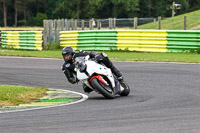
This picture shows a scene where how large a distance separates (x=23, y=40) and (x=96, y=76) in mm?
20210

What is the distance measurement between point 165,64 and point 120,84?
22.1ft

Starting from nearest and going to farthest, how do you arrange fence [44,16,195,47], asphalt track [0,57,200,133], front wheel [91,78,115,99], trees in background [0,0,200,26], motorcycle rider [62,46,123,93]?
asphalt track [0,57,200,133]
front wheel [91,78,115,99]
motorcycle rider [62,46,123,93]
fence [44,16,195,47]
trees in background [0,0,200,26]

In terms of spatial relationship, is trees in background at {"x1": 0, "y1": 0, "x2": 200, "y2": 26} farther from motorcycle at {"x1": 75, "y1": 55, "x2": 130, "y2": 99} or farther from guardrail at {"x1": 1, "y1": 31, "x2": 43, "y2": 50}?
motorcycle at {"x1": 75, "y1": 55, "x2": 130, "y2": 99}

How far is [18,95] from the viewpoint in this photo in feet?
36.8

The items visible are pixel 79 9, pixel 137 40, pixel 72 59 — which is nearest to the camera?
pixel 72 59

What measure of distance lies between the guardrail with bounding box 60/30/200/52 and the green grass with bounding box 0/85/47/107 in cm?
1145

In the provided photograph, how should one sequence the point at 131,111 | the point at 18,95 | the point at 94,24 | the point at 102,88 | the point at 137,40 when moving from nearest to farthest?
the point at 131,111, the point at 102,88, the point at 18,95, the point at 137,40, the point at 94,24

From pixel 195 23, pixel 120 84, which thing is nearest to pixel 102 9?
pixel 195 23

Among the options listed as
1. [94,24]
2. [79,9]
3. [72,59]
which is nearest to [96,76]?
[72,59]

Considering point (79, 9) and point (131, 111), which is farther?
point (79, 9)

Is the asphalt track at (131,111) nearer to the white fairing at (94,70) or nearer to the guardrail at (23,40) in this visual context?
the white fairing at (94,70)

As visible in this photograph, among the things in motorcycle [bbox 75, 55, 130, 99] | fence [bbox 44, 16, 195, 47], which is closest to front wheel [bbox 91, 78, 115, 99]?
motorcycle [bbox 75, 55, 130, 99]

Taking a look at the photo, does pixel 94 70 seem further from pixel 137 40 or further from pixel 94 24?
pixel 94 24

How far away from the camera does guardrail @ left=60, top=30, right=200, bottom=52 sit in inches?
894
